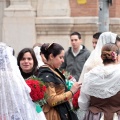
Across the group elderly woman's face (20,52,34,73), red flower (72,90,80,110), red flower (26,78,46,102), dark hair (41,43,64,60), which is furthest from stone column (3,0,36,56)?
red flower (26,78,46,102)

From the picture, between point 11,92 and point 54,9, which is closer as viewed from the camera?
point 11,92

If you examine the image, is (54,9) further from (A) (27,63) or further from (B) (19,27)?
(A) (27,63)

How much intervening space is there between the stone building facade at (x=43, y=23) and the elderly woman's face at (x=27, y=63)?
8.62 meters

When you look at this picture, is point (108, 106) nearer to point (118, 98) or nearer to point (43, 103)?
point (118, 98)

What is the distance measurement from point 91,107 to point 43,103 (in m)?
0.58

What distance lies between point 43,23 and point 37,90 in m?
9.97

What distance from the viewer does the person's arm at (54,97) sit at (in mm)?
8016

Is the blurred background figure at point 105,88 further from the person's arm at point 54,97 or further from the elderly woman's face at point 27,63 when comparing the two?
the elderly woman's face at point 27,63

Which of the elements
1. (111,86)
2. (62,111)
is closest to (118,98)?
(111,86)

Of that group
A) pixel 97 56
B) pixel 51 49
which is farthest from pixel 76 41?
pixel 51 49

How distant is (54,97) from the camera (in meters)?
8.01

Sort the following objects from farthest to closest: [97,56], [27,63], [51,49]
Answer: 1. [97,56]
2. [27,63]
3. [51,49]

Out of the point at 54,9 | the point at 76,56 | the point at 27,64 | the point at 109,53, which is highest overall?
the point at 54,9

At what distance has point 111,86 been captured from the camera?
7.87 meters
